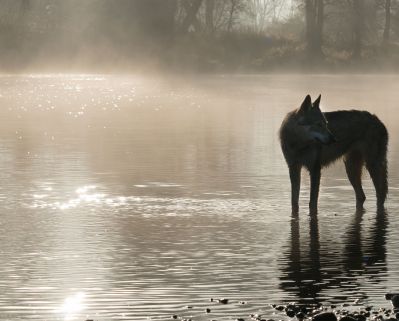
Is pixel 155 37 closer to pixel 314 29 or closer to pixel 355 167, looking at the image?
pixel 314 29

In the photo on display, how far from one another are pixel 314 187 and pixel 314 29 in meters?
81.2

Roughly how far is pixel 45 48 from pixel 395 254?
76329 millimetres

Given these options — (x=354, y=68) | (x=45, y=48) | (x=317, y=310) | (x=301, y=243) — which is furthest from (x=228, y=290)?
(x=354, y=68)

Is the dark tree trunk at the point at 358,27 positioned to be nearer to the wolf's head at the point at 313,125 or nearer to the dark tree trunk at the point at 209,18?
the dark tree trunk at the point at 209,18

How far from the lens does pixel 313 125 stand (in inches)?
667

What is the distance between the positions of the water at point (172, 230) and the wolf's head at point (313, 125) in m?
1.08

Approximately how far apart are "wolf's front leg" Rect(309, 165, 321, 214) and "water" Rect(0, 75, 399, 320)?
0.21m

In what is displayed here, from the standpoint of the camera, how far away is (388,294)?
11227 millimetres

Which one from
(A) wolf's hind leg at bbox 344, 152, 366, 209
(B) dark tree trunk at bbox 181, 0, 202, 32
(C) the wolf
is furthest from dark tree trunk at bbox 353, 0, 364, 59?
(C) the wolf

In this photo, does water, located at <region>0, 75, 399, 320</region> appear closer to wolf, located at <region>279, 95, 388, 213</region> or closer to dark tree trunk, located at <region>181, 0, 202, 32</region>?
wolf, located at <region>279, 95, 388, 213</region>

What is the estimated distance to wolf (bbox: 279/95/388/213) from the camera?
668 inches

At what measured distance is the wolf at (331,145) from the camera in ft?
55.7

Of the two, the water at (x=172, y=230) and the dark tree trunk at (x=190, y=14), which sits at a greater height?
the dark tree trunk at (x=190, y=14)

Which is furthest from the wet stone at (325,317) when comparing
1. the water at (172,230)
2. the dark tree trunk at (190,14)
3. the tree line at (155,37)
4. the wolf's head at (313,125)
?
the dark tree trunk at (190,14)
